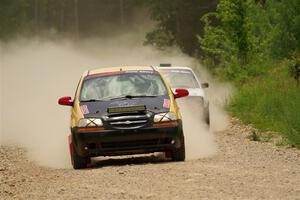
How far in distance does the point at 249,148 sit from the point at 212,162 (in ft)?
10.6

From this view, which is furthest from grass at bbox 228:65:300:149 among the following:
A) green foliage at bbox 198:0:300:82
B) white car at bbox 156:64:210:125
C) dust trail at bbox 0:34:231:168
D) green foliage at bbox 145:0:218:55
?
green foliage at bbox 145:0:218:55

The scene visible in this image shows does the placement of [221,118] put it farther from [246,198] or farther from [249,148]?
[246,198]

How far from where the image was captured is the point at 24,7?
86.8 metres

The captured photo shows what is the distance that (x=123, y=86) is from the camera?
1700 centimetres

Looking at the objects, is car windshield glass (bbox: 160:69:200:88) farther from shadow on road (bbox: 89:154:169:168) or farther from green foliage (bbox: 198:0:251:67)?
green foliage (bbox: 198:0:251:67)

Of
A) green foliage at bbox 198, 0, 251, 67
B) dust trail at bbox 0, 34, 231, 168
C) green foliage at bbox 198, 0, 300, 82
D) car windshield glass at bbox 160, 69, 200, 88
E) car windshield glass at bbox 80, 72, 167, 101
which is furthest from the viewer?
green foliage at bbox 198, 0, 251, 67

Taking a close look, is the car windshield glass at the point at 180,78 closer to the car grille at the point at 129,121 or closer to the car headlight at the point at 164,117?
the car headlight at the point at 164,117

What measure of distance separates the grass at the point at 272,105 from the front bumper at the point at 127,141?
3499 mm

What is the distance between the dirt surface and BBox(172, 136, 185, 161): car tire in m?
0.23

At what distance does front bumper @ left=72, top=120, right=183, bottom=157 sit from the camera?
1570 cm

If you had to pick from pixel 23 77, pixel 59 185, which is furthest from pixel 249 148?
pixel 23 77

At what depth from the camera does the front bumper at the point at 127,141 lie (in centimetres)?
1570

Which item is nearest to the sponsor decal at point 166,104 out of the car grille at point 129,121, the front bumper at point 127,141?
the front bumper at point 127,141

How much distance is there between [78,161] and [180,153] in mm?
1623
